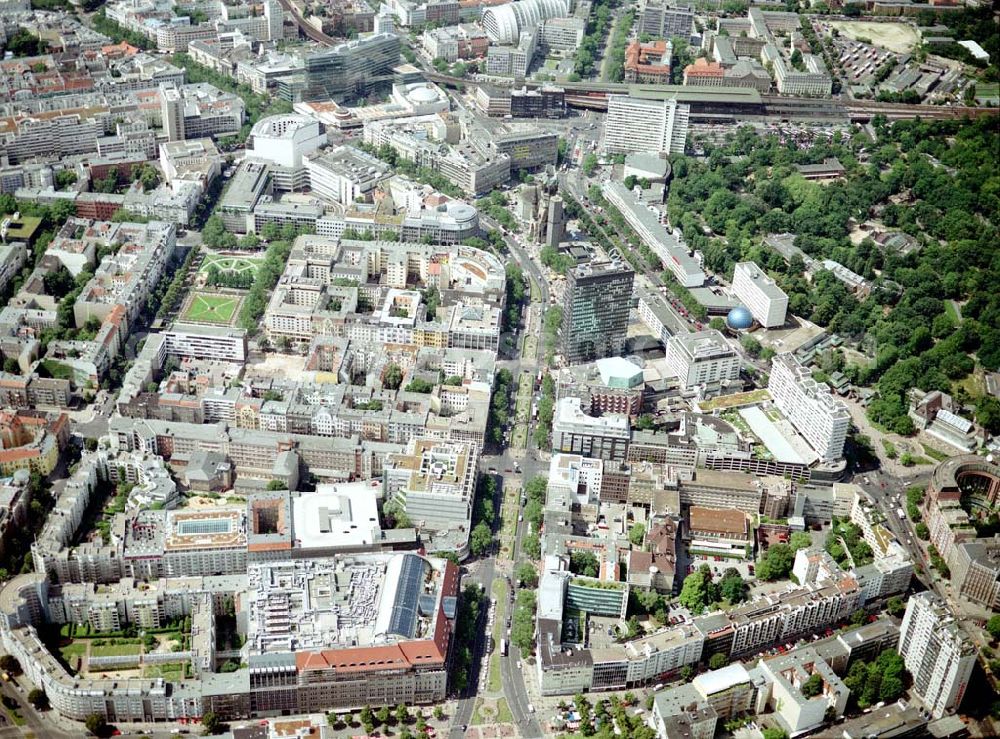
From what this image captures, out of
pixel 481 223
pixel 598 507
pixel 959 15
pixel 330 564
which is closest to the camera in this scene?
pixel 330 564

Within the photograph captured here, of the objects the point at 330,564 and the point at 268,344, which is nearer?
the point at 330,564

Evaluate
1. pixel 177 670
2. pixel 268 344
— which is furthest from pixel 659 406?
pixel 177 670

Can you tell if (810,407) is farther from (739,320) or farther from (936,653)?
(936,653)

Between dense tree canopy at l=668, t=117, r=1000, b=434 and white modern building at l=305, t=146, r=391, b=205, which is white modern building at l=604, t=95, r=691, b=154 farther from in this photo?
white modern building at l=305, t=146, r=391, b=205

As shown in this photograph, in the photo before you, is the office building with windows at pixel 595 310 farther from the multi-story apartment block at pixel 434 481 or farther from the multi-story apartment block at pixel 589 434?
the multi-story apartment block at pixel 434 481

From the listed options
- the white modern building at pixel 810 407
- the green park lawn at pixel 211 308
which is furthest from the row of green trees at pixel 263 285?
the white modern building at pixel 810 407

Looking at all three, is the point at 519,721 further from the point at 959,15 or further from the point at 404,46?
the point at 959,15
